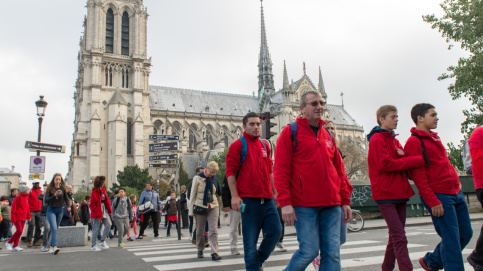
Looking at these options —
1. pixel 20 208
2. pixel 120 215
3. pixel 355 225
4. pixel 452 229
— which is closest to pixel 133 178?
pixel 20 208

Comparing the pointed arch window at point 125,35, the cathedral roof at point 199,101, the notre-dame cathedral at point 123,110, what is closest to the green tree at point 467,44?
the notre-dame cathedral at point 123,110

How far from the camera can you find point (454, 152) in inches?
779

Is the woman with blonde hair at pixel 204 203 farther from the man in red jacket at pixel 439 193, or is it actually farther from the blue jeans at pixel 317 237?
the man in red jacket at pixel 439 193

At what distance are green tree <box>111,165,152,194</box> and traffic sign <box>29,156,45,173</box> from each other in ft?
105

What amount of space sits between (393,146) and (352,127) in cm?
8144

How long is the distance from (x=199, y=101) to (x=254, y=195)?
66.9 m

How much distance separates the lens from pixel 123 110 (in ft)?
169

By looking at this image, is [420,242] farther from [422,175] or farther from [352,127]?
[352,127]

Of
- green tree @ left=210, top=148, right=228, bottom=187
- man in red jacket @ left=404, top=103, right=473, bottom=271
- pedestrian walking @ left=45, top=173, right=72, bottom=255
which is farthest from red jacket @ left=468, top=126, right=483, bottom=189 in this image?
green tree @ left=210, top=148, right=228, bottom=187

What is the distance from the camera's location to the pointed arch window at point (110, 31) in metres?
54.9

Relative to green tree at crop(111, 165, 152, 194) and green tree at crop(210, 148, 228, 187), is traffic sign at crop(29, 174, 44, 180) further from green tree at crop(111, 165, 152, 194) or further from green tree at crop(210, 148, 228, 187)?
green tree at crop(210, 148, 228, 187)

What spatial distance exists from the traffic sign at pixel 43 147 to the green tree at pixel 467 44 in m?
17.4

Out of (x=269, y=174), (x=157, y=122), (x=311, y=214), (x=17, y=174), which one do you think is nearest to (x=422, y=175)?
(x=311, y=214)

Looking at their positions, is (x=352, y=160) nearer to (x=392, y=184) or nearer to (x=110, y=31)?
(x=110, y=31)
